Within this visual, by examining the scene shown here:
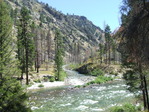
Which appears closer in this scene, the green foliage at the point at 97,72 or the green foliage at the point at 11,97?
the green foliage at the point at 11,97

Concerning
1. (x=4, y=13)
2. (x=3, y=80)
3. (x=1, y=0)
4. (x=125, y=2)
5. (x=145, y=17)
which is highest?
(x=1, y=0)

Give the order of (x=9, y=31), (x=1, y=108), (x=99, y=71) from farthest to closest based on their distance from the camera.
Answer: (x=99, y=71) < (x=9, y=31) < (x=1, y=108)

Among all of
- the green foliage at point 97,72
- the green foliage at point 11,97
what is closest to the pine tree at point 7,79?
the green foliage at point 11,97

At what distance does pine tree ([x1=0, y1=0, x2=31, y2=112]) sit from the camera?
14953mm

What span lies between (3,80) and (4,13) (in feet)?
22.9

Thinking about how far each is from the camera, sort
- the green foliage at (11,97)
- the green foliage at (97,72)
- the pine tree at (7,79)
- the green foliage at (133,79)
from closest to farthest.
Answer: the green foliage at (11,97), the pine tree at (7,79), the green foliage at (133,79), the green foliage at (97,72)

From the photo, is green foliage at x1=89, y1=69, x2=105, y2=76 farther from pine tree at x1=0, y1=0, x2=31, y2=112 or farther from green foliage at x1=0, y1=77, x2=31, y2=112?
green foliage at x1=0, y1=77, x2=31, y2=112

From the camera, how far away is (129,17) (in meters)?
8.94

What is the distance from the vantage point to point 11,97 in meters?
15.2

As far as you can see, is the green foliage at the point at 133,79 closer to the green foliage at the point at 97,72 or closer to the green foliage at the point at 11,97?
the green foliage at the point at 11,97

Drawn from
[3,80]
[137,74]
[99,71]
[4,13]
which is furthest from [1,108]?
[99,71]

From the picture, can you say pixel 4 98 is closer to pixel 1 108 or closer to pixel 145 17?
pixel 1 108

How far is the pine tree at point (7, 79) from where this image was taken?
1495 centimetres

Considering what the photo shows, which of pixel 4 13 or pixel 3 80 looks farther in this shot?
pixel 4 13
